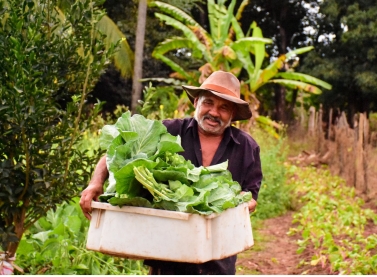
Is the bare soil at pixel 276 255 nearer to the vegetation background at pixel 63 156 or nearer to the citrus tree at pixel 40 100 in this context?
the vegetation background at pixel 63 156

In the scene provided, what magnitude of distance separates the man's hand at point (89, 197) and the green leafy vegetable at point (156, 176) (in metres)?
0.18

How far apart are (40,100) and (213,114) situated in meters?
0.98

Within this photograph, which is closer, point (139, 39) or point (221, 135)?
point (221, 135)

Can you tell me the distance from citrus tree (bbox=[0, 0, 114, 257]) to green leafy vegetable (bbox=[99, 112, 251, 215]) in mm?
621

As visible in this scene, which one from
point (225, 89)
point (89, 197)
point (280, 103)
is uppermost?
point (280, 103)

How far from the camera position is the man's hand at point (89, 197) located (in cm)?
272

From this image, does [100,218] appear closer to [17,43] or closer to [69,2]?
[17,43]

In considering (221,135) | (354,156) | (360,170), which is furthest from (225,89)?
(354,156)

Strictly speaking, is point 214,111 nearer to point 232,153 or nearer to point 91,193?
point 232,153

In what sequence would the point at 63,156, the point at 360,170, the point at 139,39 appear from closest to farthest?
the point at 63,156 < the point at 360,170 < the point at 139,39

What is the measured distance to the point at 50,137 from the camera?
3.34m

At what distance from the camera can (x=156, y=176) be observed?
8.22 feet

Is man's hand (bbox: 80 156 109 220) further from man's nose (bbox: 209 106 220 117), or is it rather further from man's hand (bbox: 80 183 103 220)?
man's nose (bbox: 209 106 220 117)

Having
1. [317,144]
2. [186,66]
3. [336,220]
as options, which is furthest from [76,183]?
[186,66]
